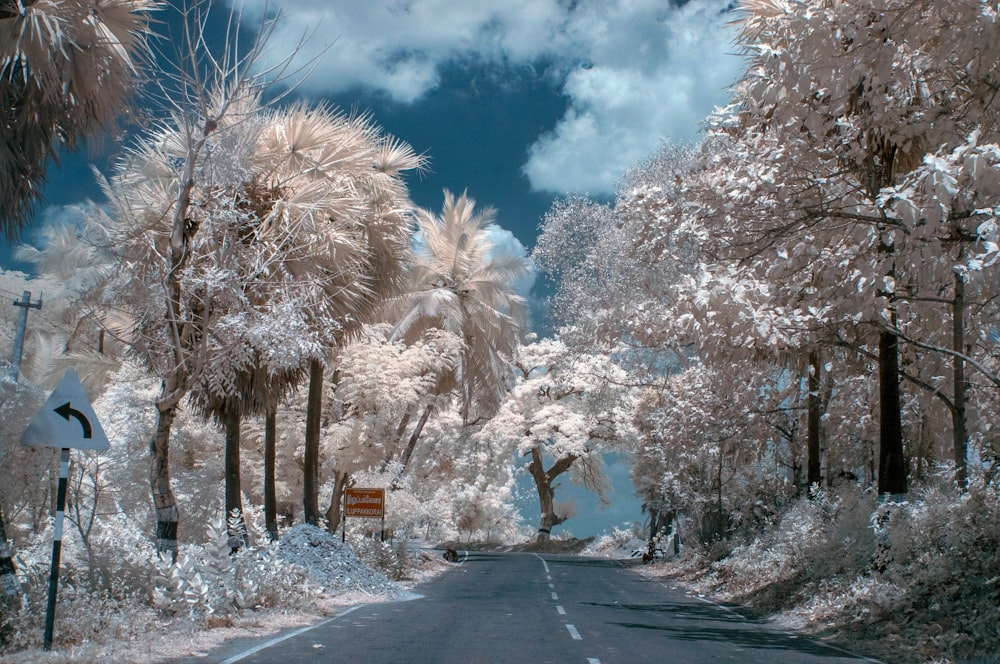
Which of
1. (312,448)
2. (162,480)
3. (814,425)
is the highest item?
(814,425)

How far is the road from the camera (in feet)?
32.2

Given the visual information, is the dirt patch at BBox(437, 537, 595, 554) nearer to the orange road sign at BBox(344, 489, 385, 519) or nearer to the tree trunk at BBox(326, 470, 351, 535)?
the tree trunk at BBox(326, 470, 351, 535)

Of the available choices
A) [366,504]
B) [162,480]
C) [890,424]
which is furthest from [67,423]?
[366,504]

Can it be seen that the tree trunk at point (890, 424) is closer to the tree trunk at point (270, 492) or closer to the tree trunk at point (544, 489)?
the tree trunk at point (270, 492)

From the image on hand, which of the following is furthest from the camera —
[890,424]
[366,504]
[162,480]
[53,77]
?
[366,504]

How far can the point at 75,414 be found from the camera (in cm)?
911

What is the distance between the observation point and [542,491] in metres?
52.4

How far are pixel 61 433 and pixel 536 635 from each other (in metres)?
6.41

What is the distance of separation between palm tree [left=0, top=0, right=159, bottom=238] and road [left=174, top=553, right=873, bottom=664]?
604 cm

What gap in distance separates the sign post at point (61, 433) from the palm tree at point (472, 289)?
25030 mm

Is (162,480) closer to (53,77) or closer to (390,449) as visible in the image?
(53,77)

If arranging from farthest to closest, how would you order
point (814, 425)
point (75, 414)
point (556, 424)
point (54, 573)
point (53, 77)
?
point (556, 424), point (814, 425), point (53, 77), point (75, 414), point (54, 573)

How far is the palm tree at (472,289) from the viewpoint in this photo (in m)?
35.7

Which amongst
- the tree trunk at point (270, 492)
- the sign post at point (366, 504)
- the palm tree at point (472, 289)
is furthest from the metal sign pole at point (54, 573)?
the palm tree at point (472, 289)
